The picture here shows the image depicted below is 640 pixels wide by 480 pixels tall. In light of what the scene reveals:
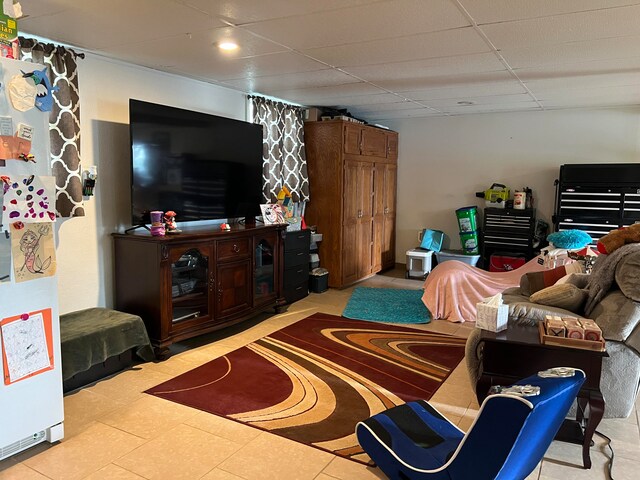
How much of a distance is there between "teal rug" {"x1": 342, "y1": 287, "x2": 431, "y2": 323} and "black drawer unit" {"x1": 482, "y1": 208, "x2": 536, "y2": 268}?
134 centimetres

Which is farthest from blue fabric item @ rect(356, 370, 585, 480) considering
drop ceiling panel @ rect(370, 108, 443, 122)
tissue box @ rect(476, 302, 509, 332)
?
drop ceiling panel @ rect(370, 108, 443, 122)

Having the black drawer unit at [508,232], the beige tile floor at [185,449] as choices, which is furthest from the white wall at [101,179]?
the black drawer unit at [508,232]

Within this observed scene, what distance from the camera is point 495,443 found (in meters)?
1.57

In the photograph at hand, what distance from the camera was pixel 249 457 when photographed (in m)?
2.46

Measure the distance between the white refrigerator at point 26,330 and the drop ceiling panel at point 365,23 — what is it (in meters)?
1.36

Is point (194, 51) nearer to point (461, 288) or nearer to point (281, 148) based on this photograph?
point (281, 148)

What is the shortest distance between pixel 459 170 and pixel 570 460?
5.14 meters

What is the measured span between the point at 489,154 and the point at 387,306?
3006 mm

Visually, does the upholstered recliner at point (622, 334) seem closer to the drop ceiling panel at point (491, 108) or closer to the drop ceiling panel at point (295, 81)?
the drop ceiling panel at point (295, 81)

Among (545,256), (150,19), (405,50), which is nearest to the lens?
(150,19)

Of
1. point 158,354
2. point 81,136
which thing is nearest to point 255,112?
point 81,136

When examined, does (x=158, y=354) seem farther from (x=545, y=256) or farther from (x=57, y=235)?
(x=545, y=256)

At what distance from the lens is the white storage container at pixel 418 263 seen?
676 centimetres

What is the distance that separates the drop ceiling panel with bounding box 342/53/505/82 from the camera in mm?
3643
